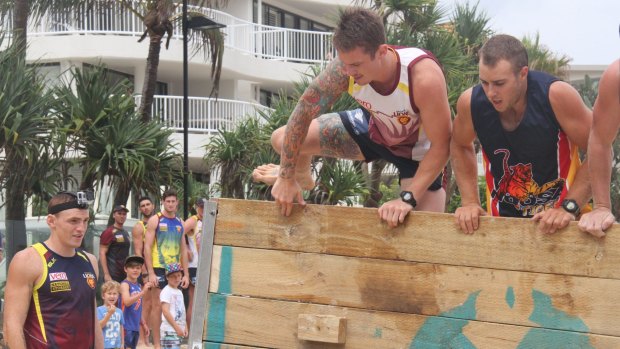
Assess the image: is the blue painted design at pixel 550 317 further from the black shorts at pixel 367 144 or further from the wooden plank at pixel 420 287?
the black shorts at pixel 367 144

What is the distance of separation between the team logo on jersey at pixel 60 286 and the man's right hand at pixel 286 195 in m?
1.78

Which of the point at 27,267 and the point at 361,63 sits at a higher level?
the point at 361,63

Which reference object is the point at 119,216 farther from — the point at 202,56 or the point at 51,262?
the point at 202,56

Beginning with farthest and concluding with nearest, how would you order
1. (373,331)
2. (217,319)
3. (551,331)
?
1. (217,319)
2. (373,331)
3. (551,331)

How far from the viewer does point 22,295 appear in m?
5.89

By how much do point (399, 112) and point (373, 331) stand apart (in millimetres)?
1098

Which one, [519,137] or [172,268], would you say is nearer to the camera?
[519,137]

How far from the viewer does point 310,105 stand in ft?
16.6

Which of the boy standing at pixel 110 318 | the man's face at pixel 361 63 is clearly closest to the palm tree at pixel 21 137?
the boy standing at pixel 110 318

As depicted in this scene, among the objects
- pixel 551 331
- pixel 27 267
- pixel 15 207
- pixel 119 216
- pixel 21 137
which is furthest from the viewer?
pixel 15 207

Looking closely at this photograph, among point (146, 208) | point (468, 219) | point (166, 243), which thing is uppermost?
point (468, 219)

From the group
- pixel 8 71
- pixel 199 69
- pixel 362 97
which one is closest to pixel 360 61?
pixel 362 97

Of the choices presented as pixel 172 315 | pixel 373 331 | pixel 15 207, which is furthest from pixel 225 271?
pixel 15 207

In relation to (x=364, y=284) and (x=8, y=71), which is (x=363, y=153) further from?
(x=8, y=71)
